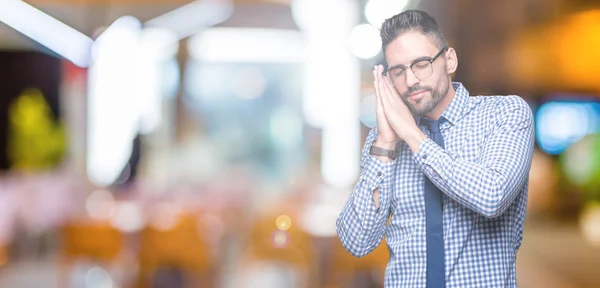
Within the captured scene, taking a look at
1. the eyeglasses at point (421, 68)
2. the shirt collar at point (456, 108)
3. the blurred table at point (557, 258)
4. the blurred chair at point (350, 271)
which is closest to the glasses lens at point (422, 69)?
the eyeglasses at point (421, 68)

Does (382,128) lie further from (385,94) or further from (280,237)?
(280,237)

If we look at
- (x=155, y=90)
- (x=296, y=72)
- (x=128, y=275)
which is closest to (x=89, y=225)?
(x=128, y=275)

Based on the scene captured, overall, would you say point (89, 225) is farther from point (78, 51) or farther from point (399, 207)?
point (399, 207)

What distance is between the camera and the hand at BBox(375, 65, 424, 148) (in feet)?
3.99

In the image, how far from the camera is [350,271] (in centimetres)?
493

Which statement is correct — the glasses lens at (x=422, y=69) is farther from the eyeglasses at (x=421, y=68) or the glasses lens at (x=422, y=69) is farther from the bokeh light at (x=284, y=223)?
the bokeh light at (x=284, y=223)

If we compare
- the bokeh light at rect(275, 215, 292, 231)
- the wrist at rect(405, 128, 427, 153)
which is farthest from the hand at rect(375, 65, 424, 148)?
the bokeh light at rect(275, 215, 292, 231)

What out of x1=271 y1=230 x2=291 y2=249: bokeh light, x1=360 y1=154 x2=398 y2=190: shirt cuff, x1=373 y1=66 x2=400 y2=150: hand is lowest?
x1=271 y1=230 x2=291 y2=249: bokeh light

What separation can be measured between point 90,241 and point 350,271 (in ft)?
6.31

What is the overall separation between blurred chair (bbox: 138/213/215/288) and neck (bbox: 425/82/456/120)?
14.4 ft

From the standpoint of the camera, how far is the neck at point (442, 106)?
129cm

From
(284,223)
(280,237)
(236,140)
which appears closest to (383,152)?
(284,223)

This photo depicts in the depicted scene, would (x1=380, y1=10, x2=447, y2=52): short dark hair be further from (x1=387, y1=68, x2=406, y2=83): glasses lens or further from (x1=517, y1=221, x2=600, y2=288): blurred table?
(x1=517, y1=221, x2=600, y2=288): blurred table

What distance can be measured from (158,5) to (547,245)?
532 cm
